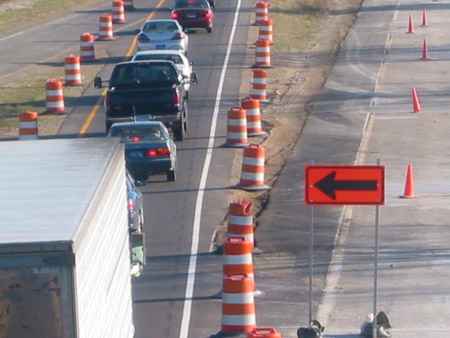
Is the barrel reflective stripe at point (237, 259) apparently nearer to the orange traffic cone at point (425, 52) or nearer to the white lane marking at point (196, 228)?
the white lane marking at point (196, 228)

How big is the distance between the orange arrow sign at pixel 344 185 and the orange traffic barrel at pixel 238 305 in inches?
59.6

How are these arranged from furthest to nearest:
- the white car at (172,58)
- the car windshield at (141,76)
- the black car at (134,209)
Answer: the white car at (172,58)
the car windshield at (141,76)
the black car at (134,209)

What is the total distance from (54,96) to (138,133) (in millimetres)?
7752

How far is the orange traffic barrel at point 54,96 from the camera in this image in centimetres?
2759

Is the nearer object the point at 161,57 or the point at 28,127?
the point at 28,127

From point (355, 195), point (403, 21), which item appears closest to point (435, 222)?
point (355, 195)

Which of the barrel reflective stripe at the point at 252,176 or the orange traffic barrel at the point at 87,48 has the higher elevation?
the orange traffic barrel at the point at 87,48

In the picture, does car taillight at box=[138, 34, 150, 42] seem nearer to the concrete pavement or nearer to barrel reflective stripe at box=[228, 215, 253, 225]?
the concrete pavement

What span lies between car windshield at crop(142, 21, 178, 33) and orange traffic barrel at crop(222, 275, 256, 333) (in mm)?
25047

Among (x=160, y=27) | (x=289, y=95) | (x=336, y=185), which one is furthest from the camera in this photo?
(x=160, y=27)

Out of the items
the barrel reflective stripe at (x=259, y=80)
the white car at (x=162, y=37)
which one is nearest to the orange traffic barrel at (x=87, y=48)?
the white car at (x=162, y=37)

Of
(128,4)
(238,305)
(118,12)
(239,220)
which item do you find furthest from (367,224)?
(128,4)

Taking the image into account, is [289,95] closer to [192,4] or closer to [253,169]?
[253,169]

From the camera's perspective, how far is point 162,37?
1415 inches
